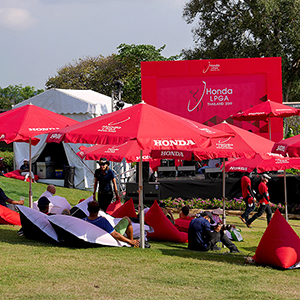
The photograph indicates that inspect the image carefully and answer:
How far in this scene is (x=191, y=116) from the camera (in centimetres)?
2112

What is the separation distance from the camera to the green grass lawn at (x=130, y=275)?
493cm

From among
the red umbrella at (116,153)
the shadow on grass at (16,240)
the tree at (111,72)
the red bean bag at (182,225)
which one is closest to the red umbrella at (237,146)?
the red bean bag at (182,225)

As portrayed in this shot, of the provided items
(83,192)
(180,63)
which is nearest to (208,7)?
(180,63)

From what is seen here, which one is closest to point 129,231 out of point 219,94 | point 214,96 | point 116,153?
point 116,153

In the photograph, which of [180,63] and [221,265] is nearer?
[221,265]

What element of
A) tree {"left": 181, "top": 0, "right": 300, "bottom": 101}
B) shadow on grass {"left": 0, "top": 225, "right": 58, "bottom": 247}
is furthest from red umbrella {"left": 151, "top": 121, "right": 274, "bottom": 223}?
tree {"left": 181, "top": 0, "right": 300, "bottom": 101}

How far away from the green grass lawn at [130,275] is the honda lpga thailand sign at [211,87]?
13.9 m

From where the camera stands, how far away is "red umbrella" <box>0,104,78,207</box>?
8.57m

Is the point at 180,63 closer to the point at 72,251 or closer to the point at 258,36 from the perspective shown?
the point at 258,36

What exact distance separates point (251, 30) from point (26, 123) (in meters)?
26.9

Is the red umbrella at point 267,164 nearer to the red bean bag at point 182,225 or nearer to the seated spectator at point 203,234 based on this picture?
the red bean bag at point 182,225

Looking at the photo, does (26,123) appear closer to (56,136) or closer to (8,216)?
(56,136)

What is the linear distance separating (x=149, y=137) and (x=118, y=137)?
1.56ft

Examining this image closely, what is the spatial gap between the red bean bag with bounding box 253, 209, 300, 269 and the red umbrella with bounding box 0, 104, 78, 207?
4.79m
